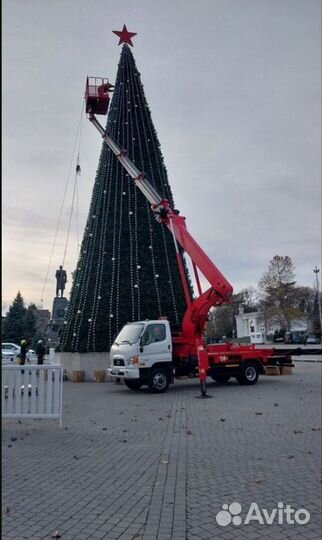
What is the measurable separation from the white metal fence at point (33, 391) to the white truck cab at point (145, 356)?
5.74 m

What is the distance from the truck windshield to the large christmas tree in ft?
15.4

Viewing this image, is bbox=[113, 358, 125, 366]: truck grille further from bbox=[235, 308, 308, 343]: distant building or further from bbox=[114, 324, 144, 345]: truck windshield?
bbox=[235, 308, 308, 343]: distant building

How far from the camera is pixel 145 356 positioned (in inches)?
566

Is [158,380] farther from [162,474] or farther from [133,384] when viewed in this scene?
[162,474]

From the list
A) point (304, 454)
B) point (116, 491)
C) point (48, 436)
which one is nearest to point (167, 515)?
point (116, 491)

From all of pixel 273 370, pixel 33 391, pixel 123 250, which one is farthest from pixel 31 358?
pixel 33 391

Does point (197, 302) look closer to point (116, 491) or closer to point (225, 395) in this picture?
point (225, 395)

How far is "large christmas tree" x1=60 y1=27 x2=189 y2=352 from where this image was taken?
20.2 m

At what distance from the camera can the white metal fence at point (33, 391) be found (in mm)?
8414

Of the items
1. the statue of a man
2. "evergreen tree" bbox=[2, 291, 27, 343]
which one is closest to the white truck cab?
"evergreen tree" bbox=[2, 291, 27, 343]

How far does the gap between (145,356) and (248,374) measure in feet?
15.1

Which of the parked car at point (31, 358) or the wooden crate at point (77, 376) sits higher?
the parked car at point (31, 358)

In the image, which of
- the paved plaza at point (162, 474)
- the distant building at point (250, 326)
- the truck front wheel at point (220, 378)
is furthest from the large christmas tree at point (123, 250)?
the distant building at point (250, 326)

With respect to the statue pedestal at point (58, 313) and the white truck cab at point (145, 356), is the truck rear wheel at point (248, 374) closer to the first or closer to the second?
the white truck cab at point (145, 356)
